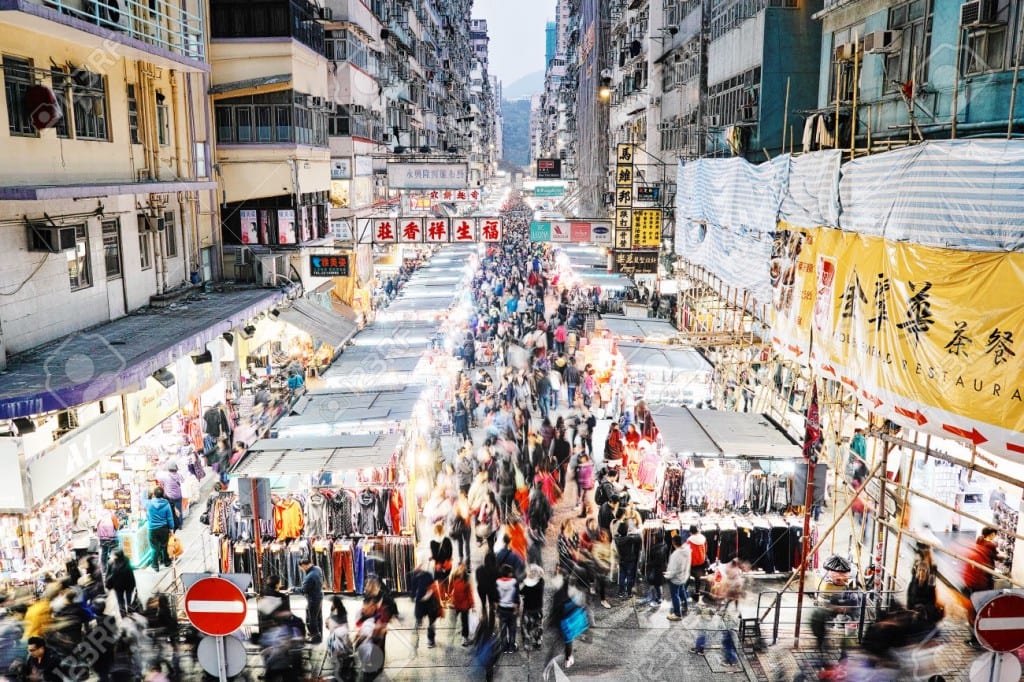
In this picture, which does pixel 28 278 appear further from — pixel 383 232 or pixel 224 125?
pixel 383 232

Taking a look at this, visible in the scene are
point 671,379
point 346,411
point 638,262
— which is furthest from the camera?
point 638,262

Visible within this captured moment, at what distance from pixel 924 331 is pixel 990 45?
4.39 meters

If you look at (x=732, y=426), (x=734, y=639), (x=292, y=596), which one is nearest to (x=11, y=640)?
(x=292, y=596)

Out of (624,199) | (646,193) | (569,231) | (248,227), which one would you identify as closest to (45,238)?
(248,227)

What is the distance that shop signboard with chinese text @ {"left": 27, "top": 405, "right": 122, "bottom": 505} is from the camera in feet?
34.9

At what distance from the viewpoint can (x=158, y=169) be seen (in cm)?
1691

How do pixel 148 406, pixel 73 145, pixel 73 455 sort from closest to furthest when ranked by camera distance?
pixel 73 455, pixel 73 145, pixel 148 406

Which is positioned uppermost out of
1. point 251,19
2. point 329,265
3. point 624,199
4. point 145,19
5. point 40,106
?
point 251,19

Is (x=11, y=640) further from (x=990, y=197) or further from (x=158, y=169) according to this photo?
(x=990, y=197)

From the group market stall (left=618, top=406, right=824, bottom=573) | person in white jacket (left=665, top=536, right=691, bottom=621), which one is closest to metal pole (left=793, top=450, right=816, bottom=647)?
market stall (left=618, top=406, right=824, bottom=573)

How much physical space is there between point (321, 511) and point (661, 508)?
5.09m

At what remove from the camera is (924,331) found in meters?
8.45

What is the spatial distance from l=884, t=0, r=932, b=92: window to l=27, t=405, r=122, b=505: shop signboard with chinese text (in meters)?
12.8

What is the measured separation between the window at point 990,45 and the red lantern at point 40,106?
502 inches
